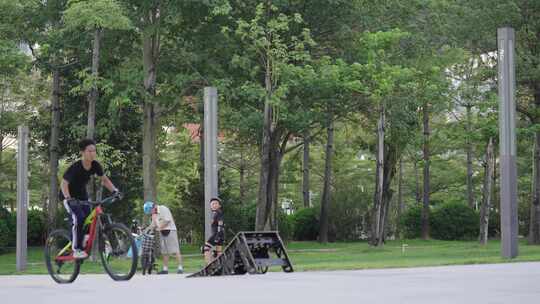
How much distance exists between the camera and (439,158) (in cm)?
7062

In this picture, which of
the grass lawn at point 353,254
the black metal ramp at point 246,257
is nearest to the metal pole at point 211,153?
the grass lawn at point 353,254

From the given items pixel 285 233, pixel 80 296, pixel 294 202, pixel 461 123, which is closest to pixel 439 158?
pixel 294 202

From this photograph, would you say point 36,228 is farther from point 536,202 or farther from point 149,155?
point 536,202

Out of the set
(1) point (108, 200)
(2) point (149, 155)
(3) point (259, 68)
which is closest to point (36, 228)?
(2) point (149, 155)

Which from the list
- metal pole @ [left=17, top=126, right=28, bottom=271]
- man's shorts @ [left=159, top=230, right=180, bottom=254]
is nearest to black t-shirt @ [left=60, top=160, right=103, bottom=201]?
man's shorts @ [left=159, top=230, right=180, bottom=254]

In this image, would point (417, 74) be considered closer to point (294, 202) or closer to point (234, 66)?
point (234, 66)

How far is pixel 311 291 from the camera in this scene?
505 inches

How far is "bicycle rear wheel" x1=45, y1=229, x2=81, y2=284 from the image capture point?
15320 mm

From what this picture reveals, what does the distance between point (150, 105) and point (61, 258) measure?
2655cm

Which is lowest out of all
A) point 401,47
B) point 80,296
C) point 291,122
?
point 80,296

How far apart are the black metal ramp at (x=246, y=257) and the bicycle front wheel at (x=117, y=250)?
15.0 ft

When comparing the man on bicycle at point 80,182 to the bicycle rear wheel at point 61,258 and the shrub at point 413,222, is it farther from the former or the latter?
the shrub at point 413,222

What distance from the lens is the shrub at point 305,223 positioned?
5853 centimetres

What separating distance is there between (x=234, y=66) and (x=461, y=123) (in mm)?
11315
